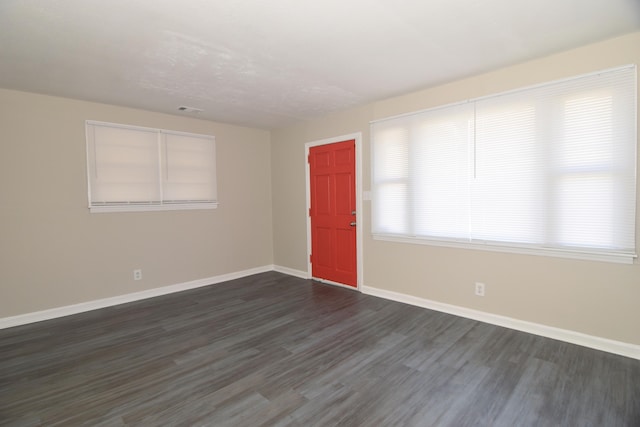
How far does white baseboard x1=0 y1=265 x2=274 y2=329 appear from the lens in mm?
3465

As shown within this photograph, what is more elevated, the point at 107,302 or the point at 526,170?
the point at 526,170

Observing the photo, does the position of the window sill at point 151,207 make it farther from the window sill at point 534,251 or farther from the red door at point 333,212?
the window sill at point 534,251

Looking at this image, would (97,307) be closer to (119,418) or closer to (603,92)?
(119,418)

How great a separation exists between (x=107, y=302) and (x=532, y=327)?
192 inches

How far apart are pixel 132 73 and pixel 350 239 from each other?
10.7 feet

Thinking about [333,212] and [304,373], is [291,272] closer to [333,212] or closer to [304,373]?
[333,212]

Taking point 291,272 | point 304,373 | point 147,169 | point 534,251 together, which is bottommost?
point 304,373

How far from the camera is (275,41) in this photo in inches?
95.0

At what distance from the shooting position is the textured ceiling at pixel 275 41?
79.7 inches

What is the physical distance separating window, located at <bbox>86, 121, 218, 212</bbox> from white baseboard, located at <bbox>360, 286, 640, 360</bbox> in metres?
3.27

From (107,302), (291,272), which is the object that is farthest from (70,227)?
(291,272)

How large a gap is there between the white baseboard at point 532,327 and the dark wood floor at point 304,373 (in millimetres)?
123

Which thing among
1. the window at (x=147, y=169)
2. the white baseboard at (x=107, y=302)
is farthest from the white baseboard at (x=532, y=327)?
the window at (x=147, y=169)

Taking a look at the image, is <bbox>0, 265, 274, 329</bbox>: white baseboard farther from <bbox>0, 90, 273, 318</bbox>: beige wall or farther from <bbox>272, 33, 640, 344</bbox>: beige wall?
<bbox>272, 33, 640, 344</bbox>: beige wall
